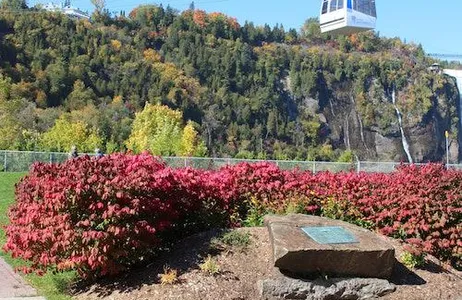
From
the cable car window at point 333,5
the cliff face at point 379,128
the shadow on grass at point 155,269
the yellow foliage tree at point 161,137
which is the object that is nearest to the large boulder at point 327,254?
the shadow on grass at point 155,269

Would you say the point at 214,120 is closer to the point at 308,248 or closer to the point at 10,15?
the point at 10,15

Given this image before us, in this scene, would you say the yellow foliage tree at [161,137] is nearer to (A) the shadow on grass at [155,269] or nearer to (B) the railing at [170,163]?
(B) the railing at [170,163]

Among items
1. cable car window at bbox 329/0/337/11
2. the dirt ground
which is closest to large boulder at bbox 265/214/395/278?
the dirt ground

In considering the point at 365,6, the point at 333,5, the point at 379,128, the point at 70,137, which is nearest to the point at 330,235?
the point at 333,5

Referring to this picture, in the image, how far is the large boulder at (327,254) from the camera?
739 centimetres

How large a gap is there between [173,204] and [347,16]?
85.9 ft

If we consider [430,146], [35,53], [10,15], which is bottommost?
[430,146]

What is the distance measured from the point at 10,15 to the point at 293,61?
55965mm

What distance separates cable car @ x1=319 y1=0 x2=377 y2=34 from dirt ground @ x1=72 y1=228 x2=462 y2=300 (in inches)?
950

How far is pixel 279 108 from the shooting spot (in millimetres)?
118312

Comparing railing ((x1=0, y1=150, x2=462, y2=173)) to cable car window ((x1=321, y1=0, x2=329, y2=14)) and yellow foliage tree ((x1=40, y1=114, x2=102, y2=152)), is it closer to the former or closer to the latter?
cable car window ((x1=321, y1=0, x2=329, y2=14))

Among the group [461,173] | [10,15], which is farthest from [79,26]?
[461,173]

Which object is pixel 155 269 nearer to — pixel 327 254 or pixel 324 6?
pixel 327 254

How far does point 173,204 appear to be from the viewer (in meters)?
8.28
